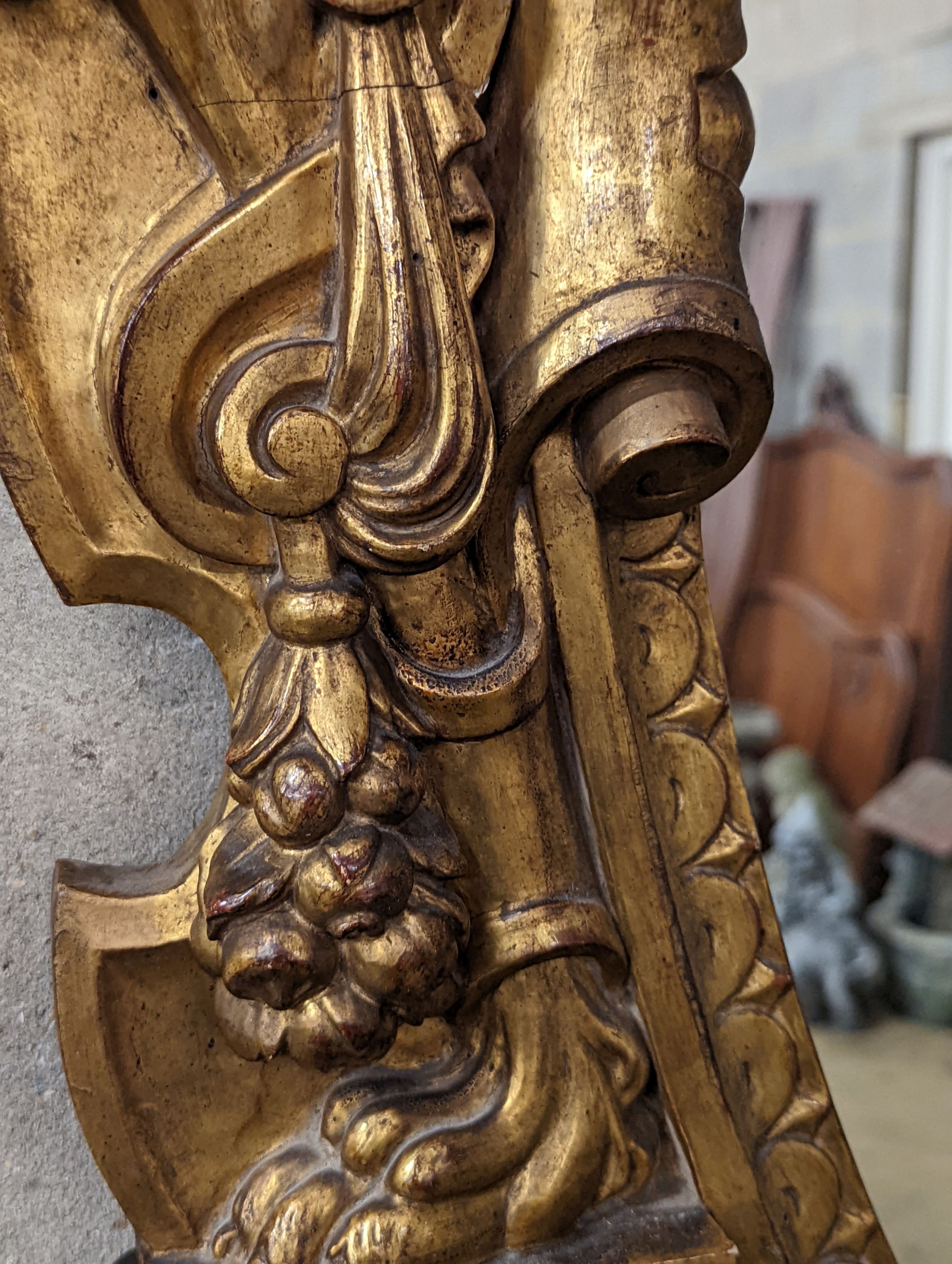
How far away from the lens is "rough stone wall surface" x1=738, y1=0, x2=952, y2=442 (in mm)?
1912

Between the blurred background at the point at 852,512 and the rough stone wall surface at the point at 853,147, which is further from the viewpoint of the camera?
the rough stone wall surface at the point at 853,147

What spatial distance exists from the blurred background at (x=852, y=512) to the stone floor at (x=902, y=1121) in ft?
0.24

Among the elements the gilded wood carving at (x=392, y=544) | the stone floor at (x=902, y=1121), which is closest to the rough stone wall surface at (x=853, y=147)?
the stone floor at (x=902, y=1121)

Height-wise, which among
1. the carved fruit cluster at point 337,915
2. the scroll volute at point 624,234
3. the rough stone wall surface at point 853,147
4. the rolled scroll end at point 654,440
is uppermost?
the rough stone wall surface at point 853,147

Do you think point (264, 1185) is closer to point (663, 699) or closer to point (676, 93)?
point (663, 699)

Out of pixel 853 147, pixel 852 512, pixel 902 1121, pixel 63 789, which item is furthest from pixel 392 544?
pixel 853 147

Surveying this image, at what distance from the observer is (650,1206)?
0.44 metres

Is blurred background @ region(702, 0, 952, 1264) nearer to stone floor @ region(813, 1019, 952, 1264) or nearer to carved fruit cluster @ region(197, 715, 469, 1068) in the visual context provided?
stone floor @ region(813, 1019, 952, 1264)

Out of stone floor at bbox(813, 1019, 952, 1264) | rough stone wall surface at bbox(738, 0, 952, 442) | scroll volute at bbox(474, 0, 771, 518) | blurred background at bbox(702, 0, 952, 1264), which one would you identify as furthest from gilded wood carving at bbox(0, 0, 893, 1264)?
rough stone wall surface at bbox(738, 0, 952, 442)

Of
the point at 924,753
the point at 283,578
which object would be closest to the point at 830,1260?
the point at 283,578

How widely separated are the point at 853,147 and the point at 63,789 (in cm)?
205

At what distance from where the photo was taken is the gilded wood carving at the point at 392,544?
35cm

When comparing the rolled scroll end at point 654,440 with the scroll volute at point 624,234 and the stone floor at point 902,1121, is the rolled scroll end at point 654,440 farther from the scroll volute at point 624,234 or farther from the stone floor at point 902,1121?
the stone floor at point 902,1121

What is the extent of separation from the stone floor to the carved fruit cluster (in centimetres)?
73
